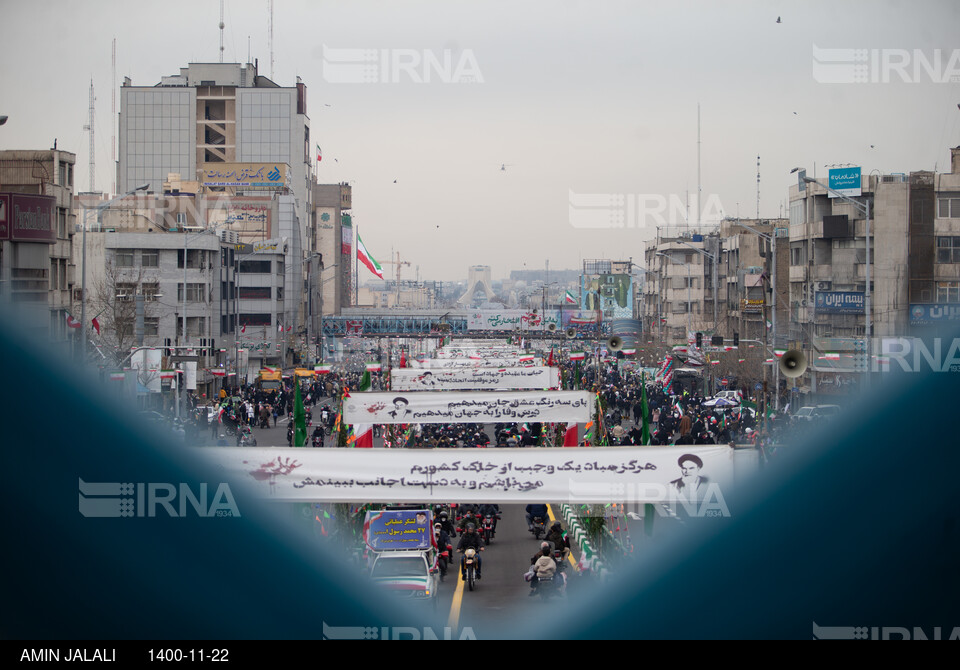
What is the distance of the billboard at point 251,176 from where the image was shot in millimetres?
77812

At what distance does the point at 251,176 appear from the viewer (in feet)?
263

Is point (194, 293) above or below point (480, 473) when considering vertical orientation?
above

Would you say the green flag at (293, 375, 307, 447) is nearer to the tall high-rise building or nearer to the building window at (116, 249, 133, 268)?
the building window at (116, 249, 133, 268)

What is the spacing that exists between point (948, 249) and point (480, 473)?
56.5 feet

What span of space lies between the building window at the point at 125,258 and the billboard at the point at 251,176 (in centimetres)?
2523

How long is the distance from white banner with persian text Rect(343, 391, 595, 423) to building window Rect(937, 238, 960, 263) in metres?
8.36

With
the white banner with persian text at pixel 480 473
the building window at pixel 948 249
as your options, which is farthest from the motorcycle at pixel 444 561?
the building window at pixel 948 249

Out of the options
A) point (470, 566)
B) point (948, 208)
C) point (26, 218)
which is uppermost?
point (948, 208)

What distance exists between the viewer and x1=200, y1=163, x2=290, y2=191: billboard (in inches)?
3063

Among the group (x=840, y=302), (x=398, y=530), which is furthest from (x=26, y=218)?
(x=840, y=302)

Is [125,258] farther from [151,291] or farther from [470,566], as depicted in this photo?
[470,566]

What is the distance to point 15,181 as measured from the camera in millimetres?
8367

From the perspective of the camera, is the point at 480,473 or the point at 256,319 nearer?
the point at 480,473

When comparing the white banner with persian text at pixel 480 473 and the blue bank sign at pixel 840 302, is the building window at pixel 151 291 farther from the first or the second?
the white banner with persian text at pixel 480 473
